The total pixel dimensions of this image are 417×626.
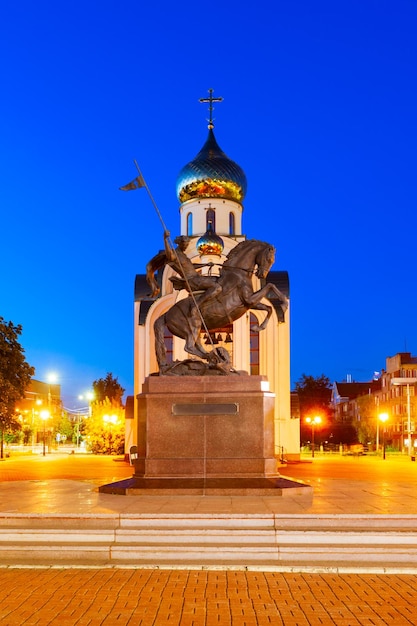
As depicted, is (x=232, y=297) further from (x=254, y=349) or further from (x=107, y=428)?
(x=107, y=428)

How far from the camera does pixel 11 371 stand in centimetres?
3416

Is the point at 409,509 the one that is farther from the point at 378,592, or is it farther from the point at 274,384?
the point at 274,384

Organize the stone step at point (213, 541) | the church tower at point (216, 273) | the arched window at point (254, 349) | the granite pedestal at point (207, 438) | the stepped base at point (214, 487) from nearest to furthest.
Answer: the stone step at point (213, 541) → the stepped base at point (214, 487) → the granite pedestal at point (207, 438) → the church tower at point (216, 273) → the arched window at point (254, 349)

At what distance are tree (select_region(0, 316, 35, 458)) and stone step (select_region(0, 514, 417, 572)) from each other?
23790mm

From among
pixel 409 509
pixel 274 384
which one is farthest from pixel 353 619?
pixel 274 384

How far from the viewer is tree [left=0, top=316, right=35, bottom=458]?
33.3 meters

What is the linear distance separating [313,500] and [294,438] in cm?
3089

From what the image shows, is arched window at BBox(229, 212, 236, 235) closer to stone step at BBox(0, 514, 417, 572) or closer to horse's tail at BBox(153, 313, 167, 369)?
horse's tail at BBox(153, 313, 167, 369)

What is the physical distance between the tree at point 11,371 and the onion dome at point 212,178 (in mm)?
19219

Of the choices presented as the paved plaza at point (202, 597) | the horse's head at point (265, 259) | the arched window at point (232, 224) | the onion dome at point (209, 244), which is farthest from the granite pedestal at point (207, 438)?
the arched window at point (232, 224)

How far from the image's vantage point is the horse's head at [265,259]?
49.2 ft

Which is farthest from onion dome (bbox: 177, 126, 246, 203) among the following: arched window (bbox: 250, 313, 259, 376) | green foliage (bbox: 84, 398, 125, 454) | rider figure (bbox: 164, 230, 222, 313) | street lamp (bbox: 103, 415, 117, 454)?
rider figure (bbox: 164, 230, 222, 313)

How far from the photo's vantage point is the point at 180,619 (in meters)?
7.02

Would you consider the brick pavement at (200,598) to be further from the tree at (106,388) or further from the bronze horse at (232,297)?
the tree at (106,388)
